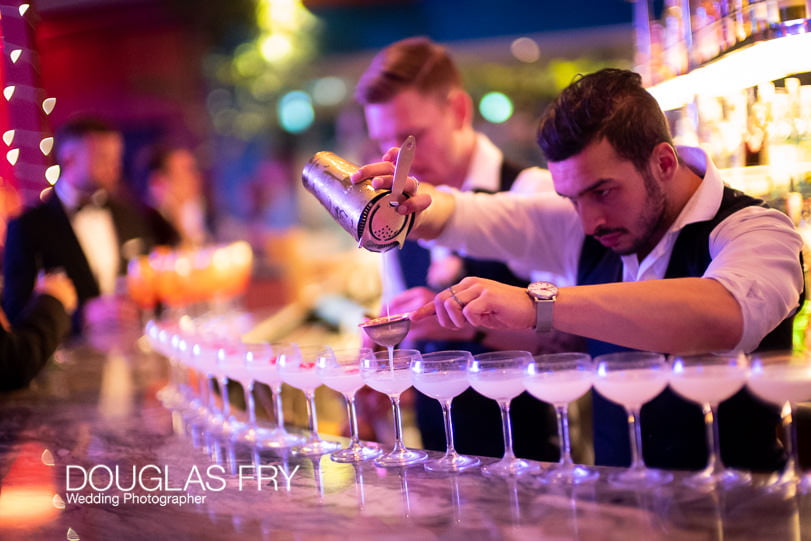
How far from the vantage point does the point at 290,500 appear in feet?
6.17

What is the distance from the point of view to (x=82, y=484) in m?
2.19

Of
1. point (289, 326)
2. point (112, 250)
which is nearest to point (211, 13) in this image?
point (112, 250)

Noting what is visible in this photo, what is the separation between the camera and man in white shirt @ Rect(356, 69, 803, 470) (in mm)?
1800

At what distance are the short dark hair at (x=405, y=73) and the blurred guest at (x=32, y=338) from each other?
1.47 meters

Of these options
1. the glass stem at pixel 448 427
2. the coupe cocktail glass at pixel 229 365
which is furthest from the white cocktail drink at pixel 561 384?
the coupe cocktail glass at pixel 229 365

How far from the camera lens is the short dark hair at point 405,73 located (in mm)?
2873

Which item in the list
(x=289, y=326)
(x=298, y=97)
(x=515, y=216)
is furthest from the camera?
(x=298, y=97)

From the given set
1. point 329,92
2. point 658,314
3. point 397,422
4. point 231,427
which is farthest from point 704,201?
point 329,92

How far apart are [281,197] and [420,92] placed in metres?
10.6

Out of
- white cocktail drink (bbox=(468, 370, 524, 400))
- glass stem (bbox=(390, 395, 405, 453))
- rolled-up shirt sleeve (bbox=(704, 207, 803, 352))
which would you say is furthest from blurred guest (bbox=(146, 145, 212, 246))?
rolled-up shirt sleeve (bbox=(704, 207, 803, 352))

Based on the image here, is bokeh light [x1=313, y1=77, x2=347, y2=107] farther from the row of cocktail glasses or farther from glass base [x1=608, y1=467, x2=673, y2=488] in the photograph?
glass base [x1=608, y1=467, x2=673, y2=488]

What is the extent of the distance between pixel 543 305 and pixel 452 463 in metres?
0.44

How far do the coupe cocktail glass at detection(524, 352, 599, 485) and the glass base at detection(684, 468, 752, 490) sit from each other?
0.68ft

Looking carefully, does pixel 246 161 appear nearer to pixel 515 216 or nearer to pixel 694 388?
pixel 515 216
